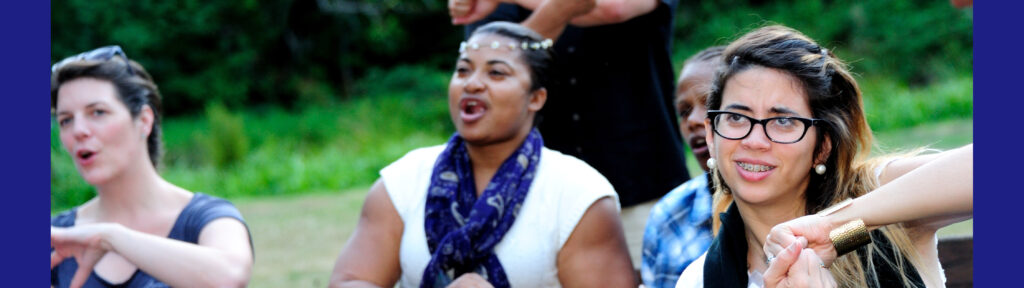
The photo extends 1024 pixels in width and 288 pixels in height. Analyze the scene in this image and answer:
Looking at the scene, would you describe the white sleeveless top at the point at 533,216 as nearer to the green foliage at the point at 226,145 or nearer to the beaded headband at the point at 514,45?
the beaded headband at the point at 514,45

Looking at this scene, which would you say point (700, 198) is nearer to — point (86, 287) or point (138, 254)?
point (138, 254)

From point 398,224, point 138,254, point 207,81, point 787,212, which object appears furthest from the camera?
point 207,81

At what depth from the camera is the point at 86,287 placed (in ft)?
9.96

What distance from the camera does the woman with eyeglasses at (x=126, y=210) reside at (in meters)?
2.93

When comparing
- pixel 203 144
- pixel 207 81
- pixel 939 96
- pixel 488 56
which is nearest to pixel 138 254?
pixel 488 56

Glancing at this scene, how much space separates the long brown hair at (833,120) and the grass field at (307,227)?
4886mm

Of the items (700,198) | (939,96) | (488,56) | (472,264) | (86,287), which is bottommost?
(939,96)

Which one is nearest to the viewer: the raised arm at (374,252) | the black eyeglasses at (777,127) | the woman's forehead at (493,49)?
the black eyeglasses at (777,127)

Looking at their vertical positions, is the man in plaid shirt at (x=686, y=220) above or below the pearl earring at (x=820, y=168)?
below

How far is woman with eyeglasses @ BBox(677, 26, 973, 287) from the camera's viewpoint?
89.4 inches

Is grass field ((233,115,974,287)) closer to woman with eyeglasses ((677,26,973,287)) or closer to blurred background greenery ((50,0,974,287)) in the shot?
blurred background greenery ((50,0,974,287))

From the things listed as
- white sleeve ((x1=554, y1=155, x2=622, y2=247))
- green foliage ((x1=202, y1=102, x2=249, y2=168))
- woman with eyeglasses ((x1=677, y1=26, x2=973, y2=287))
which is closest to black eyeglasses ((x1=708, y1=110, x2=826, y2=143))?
woman with eyeglasses ((x1=677, y1=26, x2=973, y2=287))

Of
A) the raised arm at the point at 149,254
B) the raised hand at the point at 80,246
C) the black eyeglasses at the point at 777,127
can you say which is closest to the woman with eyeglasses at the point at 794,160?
the black eyeglasses at the point at 777,127

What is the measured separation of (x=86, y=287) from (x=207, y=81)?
56.9 feet
